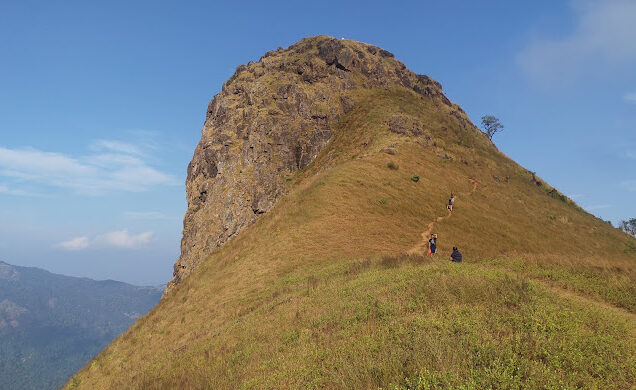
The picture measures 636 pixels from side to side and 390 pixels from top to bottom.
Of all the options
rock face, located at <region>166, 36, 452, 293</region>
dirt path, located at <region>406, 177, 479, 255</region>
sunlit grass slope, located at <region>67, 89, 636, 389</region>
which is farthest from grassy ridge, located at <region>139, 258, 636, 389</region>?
rock face, located at <region>166, 36, 452, 293</region>

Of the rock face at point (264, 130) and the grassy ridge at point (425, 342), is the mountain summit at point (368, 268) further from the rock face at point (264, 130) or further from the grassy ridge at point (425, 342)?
the rock face at point (264, 130)

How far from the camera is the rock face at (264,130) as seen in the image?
2443 inches

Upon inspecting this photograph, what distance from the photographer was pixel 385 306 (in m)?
11.3

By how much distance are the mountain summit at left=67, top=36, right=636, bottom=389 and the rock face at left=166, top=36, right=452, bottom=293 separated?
441mm

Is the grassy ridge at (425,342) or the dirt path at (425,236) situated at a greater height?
the dirt path at (425,236)

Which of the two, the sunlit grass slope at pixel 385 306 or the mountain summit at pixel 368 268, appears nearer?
the sunlit grass slope at pixel 385 306

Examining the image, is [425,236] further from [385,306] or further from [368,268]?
[385,306]

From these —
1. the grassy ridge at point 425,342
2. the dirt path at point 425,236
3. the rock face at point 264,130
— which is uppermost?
the rock face at point 264,130

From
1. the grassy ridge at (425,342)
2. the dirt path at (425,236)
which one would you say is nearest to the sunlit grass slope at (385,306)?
the grassy ridge at (425,342)

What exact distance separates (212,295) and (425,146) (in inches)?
1742

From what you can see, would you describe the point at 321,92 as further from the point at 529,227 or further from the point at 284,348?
the point at 284,348

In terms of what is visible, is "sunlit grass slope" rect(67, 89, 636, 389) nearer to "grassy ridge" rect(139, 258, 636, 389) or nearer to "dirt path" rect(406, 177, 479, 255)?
"grassy ridge" rect(139, 258, 636, 389)

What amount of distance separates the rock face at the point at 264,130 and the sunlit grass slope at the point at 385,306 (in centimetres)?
2542

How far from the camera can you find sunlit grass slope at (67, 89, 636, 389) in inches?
294
